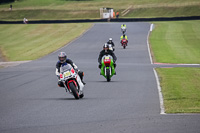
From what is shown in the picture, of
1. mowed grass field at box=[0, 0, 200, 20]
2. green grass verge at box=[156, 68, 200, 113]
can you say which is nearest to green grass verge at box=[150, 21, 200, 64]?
green grass verge at box=[156, 68, 200, 113]

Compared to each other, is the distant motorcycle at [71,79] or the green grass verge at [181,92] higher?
the distant motorcycle at [71,79]

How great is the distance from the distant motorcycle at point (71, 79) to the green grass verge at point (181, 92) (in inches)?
102

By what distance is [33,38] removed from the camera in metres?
54.7

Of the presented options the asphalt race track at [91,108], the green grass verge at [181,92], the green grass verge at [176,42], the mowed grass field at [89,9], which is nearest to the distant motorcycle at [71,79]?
the asphalt race track at [91,108]

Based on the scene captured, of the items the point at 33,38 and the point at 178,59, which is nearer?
the point at 178,59

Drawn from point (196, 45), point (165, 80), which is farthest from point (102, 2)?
point (165, 80)

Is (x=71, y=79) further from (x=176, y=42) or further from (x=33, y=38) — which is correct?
(x=33, y=38)

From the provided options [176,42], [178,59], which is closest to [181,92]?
[178,59]

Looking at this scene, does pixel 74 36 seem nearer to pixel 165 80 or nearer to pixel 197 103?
pixel 165 80

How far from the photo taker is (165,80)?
18234mm

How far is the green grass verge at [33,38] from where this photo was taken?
39.5 m

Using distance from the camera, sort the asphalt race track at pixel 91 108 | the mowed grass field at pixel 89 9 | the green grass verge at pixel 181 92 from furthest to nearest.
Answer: the mowed grass field at pixel 89 9 < the green grass verge at pixel 181 92 < the asphalt race track at pixel 91 108

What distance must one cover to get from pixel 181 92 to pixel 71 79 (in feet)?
12.5

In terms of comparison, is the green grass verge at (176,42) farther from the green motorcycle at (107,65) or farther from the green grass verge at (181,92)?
→ the green motorcycle at (107,65)
